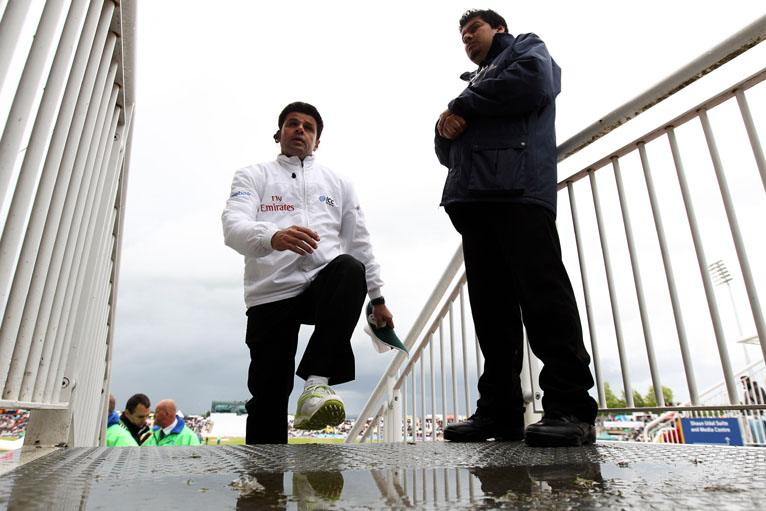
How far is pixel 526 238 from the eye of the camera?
1.68m

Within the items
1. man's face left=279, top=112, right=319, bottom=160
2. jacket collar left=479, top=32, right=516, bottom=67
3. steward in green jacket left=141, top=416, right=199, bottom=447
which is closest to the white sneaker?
man's face left=279, top=112, right=319, bottom=160

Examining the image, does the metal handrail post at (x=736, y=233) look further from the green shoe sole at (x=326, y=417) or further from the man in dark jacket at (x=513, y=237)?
the green shoe sole at (x=326, y=417)

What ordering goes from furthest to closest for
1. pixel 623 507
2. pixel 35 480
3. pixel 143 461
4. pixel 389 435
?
pixel 389 435 < pixel 143 461 < pixel 35 480 < pixel 623 507

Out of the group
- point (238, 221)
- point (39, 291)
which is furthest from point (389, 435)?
point (39, 291)

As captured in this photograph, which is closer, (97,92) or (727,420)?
(97,92)

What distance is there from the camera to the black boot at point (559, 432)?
1.42 metres

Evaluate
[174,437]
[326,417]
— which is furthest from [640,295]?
[174,437]

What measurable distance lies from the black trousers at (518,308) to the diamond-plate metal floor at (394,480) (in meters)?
0.33

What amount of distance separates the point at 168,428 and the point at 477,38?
4629mm

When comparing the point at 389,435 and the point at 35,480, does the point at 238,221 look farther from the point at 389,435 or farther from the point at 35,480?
the point at 389,435

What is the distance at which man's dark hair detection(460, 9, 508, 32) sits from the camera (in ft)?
7.26

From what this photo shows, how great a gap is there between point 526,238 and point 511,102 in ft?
1.58

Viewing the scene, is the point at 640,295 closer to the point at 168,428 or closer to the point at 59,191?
the point at 59,191

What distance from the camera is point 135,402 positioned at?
17.4 feet
